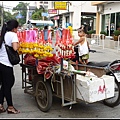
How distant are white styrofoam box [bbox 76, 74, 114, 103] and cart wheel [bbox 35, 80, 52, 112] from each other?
565mm

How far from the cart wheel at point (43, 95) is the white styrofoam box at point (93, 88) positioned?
1.85 feet

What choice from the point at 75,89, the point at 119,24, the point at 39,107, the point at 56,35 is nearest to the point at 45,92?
the point at 39,107

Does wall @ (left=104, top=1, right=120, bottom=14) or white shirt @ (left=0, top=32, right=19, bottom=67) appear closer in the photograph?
white shirt @ (left=0, top=32, right=19, bottom=67)

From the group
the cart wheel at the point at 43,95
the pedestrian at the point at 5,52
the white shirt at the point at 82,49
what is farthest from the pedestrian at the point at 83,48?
the pedestrian at the point at 5,52

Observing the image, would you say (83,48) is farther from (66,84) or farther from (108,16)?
(108,16)

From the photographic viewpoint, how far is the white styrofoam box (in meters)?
3.35

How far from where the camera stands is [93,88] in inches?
133

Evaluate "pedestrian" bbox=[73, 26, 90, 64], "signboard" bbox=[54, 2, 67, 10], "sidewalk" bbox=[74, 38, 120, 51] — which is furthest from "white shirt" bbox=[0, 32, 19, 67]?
"signboard" bbox=[54, 2, 67, 10]

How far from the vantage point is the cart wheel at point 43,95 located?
3.85 meters

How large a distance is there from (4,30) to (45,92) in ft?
4.35

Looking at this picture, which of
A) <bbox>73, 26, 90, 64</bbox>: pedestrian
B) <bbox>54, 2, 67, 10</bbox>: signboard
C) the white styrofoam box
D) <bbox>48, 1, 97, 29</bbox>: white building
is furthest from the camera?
<bbox>48, 1, 97, 29</bbox>: white building

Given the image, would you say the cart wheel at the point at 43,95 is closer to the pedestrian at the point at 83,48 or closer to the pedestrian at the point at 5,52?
the pedestrian at the point at 5,52

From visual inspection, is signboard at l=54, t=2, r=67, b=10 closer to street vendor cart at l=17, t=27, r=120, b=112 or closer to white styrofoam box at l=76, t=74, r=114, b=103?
street vendor cart at l=17, t=27, r=120, b=112

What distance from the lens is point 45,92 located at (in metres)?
4.00
